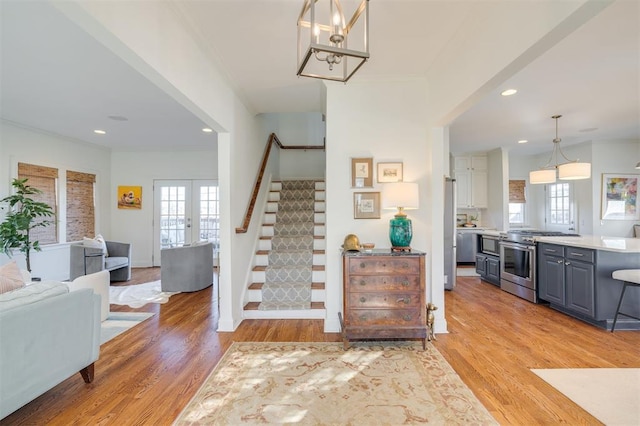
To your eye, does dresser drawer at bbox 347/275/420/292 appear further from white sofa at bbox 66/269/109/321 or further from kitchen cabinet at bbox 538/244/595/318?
white sofa at bbox 66/269/109/321

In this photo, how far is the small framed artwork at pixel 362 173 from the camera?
130 inches

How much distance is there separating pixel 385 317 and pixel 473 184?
5.40m

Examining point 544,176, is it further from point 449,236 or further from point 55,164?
point 55,164

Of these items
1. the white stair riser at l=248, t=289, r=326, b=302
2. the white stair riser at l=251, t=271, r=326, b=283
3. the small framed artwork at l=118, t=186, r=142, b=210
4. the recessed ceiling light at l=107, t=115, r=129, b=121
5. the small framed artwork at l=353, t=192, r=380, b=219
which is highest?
the recessed ceiling light at l=107, t=115, r=129, b=121

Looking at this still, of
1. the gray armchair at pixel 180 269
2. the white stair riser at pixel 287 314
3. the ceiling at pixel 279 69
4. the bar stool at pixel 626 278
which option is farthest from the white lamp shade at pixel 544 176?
the gray armchair at pixel 180 269

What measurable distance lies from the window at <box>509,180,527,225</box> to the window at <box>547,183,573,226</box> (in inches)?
19.8

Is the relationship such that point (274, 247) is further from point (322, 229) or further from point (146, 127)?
point (146, 127)

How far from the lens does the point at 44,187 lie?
211 inches

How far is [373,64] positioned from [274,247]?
2.80m

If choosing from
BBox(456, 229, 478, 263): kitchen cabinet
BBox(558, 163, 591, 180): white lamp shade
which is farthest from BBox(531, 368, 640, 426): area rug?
BBox(456, 229, 478, 263): kitchen cabinet

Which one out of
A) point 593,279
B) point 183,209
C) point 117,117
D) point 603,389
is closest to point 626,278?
point 593,279

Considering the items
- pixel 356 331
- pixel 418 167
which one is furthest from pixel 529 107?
pixel 356 331

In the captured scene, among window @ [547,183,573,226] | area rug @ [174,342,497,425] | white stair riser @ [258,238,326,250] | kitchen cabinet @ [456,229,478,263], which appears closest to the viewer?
area rug @ [174,342,497,425]

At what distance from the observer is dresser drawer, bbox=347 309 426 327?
110 inches
